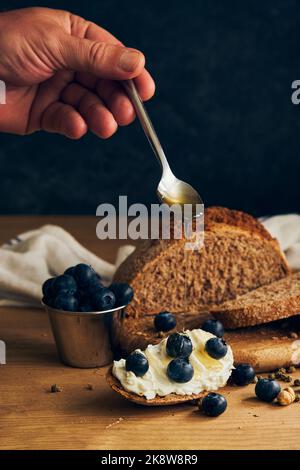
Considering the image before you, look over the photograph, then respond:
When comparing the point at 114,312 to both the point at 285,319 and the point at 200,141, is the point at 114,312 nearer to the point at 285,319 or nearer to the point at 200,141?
the point at 285,319

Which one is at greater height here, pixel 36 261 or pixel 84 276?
pixel 84 276

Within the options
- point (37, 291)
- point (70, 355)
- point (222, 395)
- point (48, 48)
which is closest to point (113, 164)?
point (37, 291)

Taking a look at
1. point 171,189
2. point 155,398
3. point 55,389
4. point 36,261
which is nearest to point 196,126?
point 36,261

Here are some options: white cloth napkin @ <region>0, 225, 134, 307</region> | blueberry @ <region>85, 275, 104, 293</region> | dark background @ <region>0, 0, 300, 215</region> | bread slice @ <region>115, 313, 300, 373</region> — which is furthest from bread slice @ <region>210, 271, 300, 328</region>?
dark background @ <region>0, 0, 300, 215</region>

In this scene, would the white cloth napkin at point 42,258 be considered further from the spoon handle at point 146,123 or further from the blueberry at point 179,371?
the blueberry at point 179,371

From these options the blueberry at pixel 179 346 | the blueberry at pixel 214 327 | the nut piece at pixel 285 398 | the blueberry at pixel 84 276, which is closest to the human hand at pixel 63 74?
the blueberry at pixel 84 276

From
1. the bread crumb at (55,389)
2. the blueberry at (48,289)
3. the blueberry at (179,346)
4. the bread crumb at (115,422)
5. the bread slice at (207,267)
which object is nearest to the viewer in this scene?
the bread crumb at (115,422)

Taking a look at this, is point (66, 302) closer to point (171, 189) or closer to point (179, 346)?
point (179, 346)
